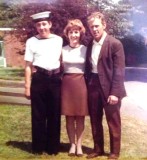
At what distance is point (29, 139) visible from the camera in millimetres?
4113

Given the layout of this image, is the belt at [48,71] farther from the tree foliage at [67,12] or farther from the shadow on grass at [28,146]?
the tree foliage at [67,12]

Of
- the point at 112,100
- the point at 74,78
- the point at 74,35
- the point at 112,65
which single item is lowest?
the point at 112,100

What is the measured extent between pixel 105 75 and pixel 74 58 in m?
0.29

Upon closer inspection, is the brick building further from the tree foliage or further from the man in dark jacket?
the man in dark jacket

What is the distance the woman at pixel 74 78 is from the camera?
334cm

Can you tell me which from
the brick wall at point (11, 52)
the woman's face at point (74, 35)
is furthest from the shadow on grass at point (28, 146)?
the brick wall at point (11, 52)

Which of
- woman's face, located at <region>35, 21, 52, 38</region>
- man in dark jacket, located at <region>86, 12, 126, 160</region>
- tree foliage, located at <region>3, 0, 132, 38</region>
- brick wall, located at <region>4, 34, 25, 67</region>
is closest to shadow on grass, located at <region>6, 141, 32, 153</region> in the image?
man in dark jacket, located at <region>86, 12, 126, 160</region>

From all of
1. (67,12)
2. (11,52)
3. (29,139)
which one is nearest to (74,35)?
Result: (29,139)

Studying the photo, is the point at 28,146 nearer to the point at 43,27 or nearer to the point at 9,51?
the point at 43,27

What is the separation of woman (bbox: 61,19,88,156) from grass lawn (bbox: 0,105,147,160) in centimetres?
38

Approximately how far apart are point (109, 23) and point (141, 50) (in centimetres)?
71

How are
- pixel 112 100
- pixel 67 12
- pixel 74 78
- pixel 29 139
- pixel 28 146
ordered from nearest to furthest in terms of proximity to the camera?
pixel 112 100 < pixel 74 78 < pixel 28 146 < pixel 29 139 < pixel 67 12

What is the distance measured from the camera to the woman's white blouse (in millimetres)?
3363

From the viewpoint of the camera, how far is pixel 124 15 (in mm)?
5441
